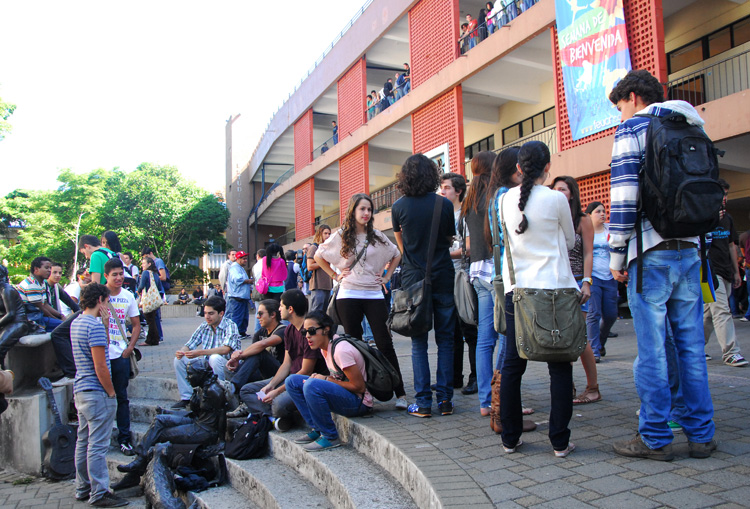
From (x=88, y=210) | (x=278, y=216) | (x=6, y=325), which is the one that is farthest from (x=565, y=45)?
(x=88, y=210)

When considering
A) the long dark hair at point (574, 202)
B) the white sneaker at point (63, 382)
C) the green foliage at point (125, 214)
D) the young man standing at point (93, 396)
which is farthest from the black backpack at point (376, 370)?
the green foliage at point (125, 214)

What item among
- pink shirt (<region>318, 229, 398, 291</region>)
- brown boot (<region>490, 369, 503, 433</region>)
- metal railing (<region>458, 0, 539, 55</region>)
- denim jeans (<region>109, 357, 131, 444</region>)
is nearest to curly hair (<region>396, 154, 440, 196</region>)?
pink shirt (<region>318, 229, 398, 291</region>)

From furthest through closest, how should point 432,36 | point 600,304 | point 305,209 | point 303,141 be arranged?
point 303,141 → point 305,209 → point 432,36 → point 600,304

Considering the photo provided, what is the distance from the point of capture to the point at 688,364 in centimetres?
305

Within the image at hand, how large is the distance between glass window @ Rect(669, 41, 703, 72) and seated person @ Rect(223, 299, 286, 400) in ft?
41.9

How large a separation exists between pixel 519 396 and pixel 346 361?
1654 mm

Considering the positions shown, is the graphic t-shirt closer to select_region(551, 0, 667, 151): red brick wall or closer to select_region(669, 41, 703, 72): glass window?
select_region(551, 0, 667, 151): red brick wall

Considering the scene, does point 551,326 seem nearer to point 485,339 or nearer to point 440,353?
point 485,339

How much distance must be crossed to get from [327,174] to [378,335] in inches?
1013

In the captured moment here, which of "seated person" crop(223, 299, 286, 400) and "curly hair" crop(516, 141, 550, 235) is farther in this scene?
"seated person" crop(223, 299, 286, 400)

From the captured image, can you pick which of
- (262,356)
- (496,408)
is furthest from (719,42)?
(496,408)

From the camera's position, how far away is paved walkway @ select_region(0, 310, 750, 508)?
8.31ft

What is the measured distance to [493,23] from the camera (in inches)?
610

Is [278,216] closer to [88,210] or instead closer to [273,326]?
[88,210]
